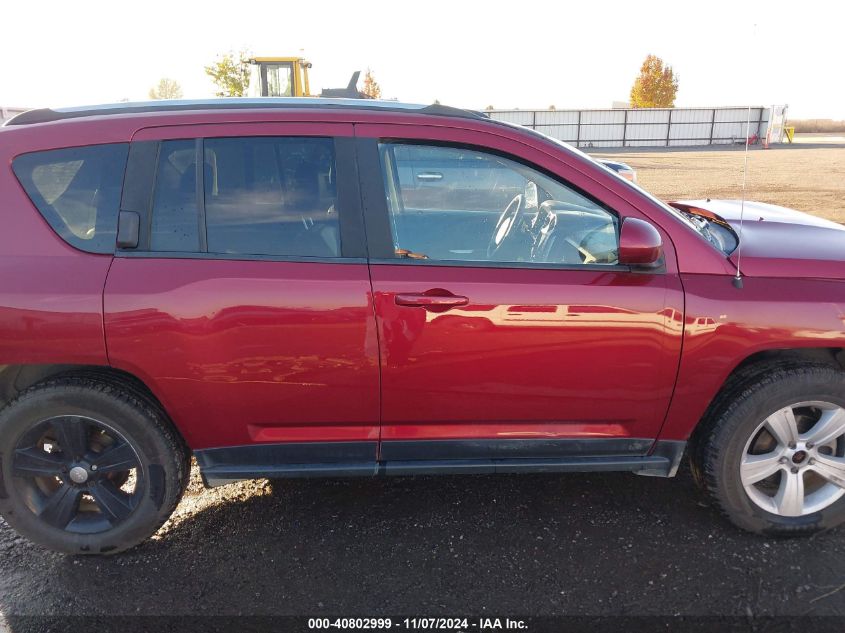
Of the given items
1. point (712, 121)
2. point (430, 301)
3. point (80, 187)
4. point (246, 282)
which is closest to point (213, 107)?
point (80, 187)

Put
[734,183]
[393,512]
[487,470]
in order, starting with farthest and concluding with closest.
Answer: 1. [734,183]
2. [393,512]
3. [487,470]

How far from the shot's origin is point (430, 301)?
8.07 feet

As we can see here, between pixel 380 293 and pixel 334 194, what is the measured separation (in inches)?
18.4

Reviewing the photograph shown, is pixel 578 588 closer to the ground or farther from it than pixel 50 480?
closer to the ground

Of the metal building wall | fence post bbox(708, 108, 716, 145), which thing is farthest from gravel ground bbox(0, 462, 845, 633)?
fence post bbox(708, 108, 716, 145)

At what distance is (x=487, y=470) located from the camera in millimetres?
2701

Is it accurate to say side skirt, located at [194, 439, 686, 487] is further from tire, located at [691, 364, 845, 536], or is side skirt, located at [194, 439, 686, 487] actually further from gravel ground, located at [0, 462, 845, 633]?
gravel ground, located at [0, 462, 845, 633]

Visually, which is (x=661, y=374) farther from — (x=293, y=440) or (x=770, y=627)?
(x=293, y=440)

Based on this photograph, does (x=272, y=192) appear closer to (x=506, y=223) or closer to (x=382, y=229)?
(x=382, y=229)

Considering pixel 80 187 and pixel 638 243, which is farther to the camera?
pixel 80 187

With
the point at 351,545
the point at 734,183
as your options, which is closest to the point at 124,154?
the point at 351,545

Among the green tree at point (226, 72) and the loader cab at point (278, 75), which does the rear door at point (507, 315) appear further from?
the green tree at point (226, 72)

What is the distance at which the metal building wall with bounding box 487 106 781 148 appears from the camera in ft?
123

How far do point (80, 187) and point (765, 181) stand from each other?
58.5 feet
